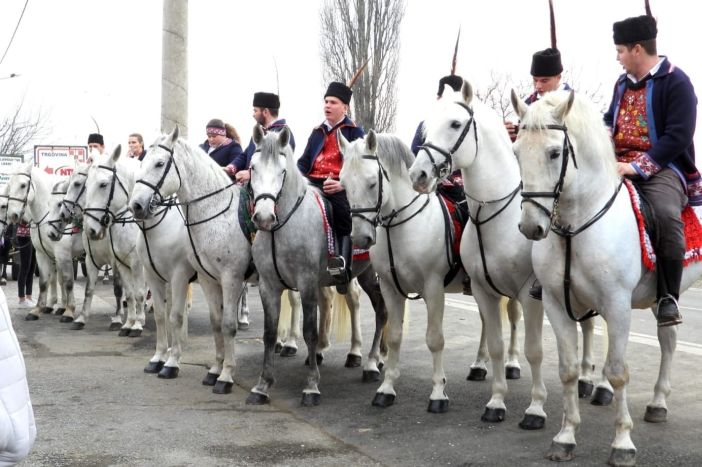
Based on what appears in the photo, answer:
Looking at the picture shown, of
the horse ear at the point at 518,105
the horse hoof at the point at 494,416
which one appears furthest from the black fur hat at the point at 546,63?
the horse hoof at the point at 494,416

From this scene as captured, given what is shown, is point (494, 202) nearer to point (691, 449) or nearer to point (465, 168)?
point (465, 168)

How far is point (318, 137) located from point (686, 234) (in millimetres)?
3531

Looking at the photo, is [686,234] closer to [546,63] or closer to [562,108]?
[562,108]

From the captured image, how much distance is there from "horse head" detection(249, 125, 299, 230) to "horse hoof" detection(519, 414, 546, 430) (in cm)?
246

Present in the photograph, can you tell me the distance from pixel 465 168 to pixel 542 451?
6.83 ft

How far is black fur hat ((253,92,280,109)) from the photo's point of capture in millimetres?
8062

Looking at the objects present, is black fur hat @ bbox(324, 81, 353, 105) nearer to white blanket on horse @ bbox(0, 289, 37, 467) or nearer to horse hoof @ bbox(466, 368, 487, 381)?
horse hoof @ bbox(466, 368, 487, 381)

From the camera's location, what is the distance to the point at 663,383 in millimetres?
5805

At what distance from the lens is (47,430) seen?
561 cm

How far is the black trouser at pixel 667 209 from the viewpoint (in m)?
4.90

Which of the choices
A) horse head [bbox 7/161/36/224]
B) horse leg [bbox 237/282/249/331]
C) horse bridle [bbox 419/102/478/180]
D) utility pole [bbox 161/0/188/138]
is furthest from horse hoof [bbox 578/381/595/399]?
utility pole [bbox 161/0/188/138]

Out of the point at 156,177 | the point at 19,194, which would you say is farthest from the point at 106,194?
the point at 19,194

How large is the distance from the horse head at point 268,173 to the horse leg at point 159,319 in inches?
86.1

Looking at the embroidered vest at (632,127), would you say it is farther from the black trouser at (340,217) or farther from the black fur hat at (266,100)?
the black fur hat at (266,100)
